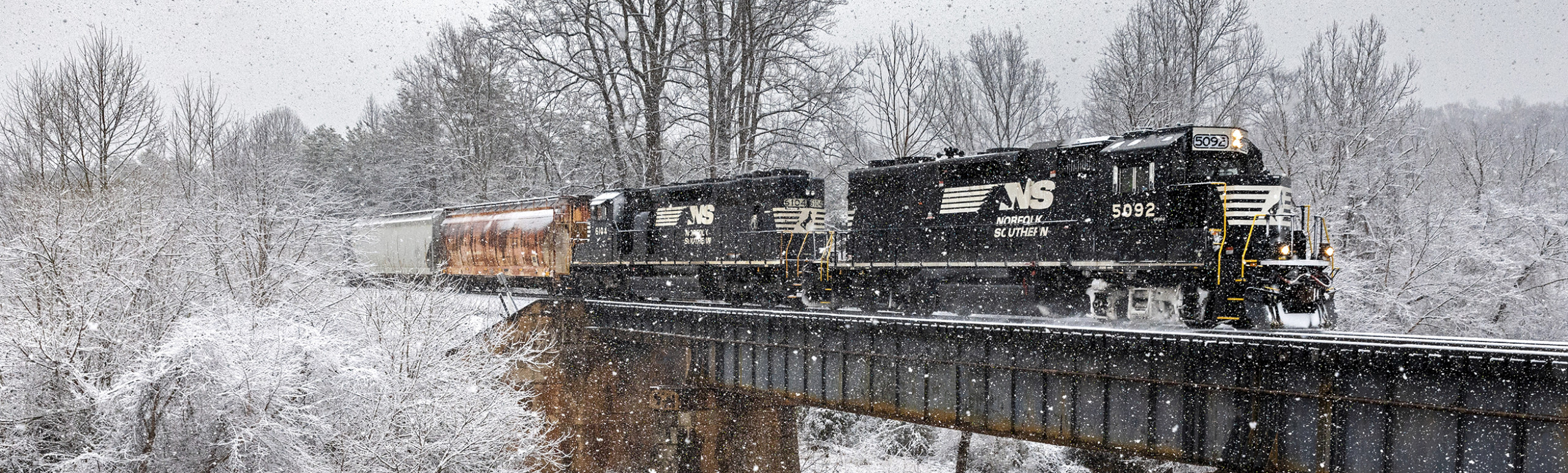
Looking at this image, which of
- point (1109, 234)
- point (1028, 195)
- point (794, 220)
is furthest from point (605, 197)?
point (1109, 234)

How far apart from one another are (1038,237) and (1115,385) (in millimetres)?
3187

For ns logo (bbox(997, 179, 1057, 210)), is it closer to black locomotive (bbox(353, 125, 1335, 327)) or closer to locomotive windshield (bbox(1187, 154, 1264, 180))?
black locomotive (bbox(353, 125, 1335, 327))

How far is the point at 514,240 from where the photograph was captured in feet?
74.6

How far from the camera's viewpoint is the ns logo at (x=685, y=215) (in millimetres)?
17953

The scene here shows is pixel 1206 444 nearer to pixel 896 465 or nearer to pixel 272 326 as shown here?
pixel 272 326

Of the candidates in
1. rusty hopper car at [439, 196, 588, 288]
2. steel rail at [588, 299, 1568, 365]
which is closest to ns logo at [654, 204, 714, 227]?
rusty hopper car at [439, 196, 588, 288]

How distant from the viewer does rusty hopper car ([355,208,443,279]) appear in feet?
86.5

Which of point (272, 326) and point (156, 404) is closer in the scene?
point (156, 404)

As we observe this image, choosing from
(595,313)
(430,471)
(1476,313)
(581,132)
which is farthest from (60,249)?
(1476,313)

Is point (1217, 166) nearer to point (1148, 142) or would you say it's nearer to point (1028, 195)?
point (1148, 142)

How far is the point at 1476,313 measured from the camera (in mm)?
21047

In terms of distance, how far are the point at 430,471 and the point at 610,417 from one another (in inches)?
172

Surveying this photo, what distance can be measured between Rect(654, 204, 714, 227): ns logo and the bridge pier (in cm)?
270

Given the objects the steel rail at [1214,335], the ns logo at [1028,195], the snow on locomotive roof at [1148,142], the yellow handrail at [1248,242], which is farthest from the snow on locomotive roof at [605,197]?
the yellow handrail at [1248,242]
